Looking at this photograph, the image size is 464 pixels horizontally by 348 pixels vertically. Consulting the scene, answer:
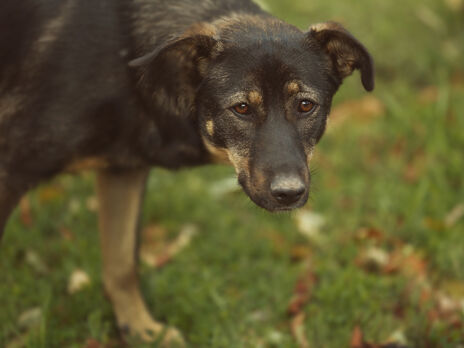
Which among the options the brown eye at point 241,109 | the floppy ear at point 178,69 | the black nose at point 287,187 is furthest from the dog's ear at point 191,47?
the black nose at point 287,187

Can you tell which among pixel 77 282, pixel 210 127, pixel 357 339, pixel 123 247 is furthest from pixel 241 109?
pixel 77 282

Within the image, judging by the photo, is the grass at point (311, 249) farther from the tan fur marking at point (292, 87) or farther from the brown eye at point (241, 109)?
the tan fur marking at point (292, 87)

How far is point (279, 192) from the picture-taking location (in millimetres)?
2609

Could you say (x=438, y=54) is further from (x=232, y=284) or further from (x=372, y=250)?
(x=232, y=284)

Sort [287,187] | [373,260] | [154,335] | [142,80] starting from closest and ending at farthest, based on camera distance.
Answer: [287,187] → [142,80] → [154,335] → [373,260]

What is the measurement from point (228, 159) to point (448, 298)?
1.62m

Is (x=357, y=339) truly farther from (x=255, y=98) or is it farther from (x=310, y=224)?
(x=255, y=98)

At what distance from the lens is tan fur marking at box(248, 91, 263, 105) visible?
2697 millimetres

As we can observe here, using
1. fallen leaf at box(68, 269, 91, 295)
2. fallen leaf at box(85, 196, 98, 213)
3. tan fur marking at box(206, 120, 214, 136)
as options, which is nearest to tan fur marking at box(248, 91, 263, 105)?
tan fur marking at box(206, 120, 214, 136)

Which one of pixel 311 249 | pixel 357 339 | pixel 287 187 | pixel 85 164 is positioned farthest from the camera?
pixel 311 249

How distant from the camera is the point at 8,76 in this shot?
2.84m

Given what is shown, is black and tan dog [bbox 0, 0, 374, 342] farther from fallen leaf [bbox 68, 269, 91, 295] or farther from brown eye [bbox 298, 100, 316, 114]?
fallen leaf [bbox 68, 269, 91, 295]

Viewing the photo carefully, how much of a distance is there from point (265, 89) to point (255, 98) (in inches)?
2.3

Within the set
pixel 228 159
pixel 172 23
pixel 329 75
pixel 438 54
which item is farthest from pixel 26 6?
pixel 438 54
